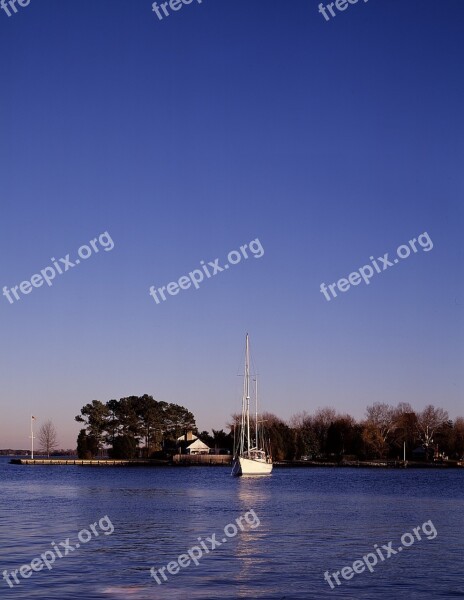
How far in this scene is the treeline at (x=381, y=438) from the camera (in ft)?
574

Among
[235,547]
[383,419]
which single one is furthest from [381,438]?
[235,547]

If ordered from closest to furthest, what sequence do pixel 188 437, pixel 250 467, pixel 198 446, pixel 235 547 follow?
pixel 235 547
pixel 250 467
pixel 198 446
pixel 188 437

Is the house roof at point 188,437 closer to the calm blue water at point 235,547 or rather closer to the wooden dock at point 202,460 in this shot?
the wooden dock at point 202,460

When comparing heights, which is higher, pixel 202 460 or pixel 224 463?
pixel 202 460

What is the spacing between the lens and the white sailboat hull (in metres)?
106

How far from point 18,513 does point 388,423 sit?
13642 cm

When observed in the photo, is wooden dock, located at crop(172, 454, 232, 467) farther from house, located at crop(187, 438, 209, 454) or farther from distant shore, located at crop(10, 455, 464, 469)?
house, located at crop(187, 438, 209, 454)

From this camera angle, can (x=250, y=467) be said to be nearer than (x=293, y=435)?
Yes

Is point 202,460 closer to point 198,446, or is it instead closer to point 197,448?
point 197,448

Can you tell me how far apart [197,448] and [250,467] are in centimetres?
6546

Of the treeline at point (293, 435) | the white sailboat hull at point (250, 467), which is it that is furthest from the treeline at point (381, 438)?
the white sailboat hull at point (250, 467)

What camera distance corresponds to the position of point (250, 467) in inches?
4227

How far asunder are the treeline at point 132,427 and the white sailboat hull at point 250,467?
189ft

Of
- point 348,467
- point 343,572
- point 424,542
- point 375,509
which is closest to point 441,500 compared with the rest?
point 375,509
